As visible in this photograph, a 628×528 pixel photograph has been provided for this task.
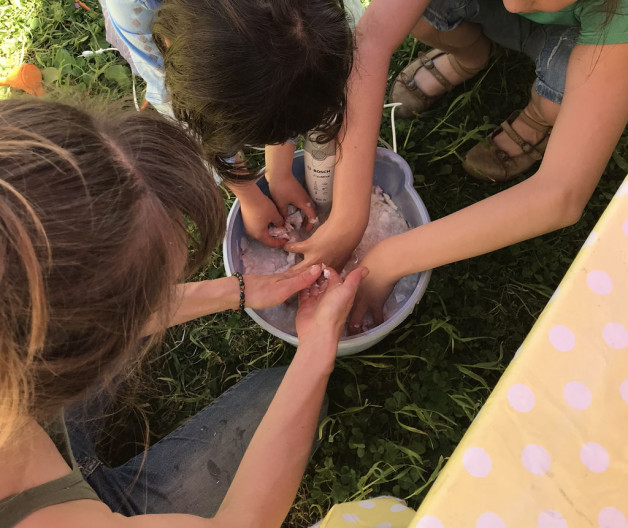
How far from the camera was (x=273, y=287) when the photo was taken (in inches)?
40.4

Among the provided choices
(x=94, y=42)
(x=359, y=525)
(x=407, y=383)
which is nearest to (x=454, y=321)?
(x=407, y=383)

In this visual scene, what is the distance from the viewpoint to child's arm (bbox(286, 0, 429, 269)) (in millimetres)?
973

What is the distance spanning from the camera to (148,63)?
1021 millimetres

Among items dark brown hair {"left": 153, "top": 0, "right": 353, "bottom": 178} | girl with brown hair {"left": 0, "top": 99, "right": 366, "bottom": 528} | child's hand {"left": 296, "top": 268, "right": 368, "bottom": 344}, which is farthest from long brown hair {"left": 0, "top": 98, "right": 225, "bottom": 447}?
child's hand {"left": 296, "top": 268, "right": 368, "bottom": 344}

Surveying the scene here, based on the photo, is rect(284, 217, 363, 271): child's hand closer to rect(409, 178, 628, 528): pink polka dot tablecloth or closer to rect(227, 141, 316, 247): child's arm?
rect(227, 141, 316, 247): child's arm

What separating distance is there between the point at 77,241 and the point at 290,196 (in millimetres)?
694

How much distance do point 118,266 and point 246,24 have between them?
36cm

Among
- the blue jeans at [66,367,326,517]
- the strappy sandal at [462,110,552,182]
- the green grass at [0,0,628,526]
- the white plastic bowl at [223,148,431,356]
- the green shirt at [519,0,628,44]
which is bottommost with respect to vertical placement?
the green grass at [0,0,628,526]

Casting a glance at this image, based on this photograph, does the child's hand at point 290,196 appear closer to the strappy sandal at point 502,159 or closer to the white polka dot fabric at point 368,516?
the strappy sandal at point 502,159

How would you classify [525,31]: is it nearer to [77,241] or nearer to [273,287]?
[273,287]

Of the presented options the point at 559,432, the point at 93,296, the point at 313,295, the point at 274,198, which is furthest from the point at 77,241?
the point at 274,198

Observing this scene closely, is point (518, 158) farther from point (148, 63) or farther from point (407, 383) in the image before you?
point (148, 63)

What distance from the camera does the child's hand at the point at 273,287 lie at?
1019mm

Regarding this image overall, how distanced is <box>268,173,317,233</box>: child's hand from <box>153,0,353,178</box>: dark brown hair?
1.15 ft
